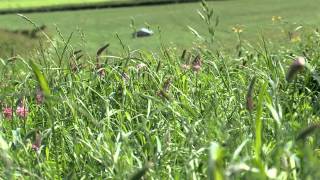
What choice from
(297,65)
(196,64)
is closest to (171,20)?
(196,64)

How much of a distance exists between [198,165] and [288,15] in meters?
26.2

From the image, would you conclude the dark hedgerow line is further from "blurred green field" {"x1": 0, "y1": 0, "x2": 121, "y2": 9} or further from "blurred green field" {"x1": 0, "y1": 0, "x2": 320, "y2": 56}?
"blurred green field" {"x1": 0, "y1": 0, "x2": 121, "y2": 9}

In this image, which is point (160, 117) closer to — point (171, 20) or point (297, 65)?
point (297, 65)

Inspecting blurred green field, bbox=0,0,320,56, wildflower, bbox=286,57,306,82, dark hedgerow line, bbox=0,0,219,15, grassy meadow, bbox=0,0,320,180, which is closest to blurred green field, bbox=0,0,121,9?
dark hedgerow line, bbox=0,0,219,15

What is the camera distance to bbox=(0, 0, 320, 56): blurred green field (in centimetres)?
2334

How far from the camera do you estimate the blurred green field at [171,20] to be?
23.3 meters

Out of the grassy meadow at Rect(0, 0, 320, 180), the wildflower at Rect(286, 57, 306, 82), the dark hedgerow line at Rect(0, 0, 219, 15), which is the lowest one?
the dark hedgerow line at Rect(0, 0, 219, 15)

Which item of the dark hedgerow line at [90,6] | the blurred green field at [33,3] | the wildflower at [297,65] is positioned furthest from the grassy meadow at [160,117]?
the blurred green field at [33,3]

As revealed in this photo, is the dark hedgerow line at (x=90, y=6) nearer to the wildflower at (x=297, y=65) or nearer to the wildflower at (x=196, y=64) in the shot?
the wildflower at (x=196, y=64)

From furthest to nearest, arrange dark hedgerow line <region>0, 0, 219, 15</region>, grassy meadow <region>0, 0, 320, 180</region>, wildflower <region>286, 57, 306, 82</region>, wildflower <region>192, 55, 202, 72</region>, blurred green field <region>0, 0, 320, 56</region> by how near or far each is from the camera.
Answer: dark hedgerow line <region>0, 0, 219, 15</region>
blurred green field <region>0, 0, 320, 56</region>
wildflower <region>192, 55, 202, 72</region>
grassy meadow <region>0, 0, 320, 180</region>
wildflower <region>286, 57, 306, 82</region>

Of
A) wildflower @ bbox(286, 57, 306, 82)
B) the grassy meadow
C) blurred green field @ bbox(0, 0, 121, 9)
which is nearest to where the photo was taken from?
wildflower @ bbox(286, 57, 306, 82)

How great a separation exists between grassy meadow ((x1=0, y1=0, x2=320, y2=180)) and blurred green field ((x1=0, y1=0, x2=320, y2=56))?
15.6 metres

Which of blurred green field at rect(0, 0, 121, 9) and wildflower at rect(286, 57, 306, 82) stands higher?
wildflower at rect(286, 57, 306, 82)

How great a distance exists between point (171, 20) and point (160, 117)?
2751cm
